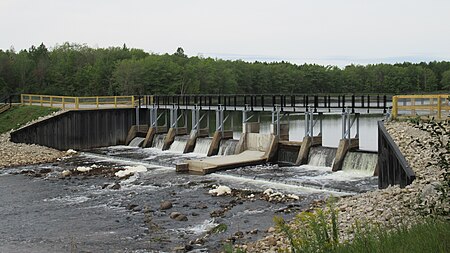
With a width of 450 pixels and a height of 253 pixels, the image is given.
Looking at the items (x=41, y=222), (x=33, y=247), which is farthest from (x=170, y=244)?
(x=41, y=222)

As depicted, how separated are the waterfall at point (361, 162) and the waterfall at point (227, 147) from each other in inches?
345

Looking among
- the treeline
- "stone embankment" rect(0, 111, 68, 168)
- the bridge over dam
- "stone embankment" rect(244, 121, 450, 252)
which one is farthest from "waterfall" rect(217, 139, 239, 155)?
the treeline

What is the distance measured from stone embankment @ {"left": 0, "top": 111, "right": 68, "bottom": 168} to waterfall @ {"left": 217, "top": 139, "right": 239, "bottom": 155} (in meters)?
11.1

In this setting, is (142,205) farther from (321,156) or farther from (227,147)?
(227,147)

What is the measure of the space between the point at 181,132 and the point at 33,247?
81.2 feet

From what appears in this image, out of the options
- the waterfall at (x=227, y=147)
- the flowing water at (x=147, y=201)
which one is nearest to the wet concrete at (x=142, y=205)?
the flowing water at (x=147, y=201)

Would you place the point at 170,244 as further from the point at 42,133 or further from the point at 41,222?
the point at 42,133

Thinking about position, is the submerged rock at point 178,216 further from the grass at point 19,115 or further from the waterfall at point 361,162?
the grass at point 19,115

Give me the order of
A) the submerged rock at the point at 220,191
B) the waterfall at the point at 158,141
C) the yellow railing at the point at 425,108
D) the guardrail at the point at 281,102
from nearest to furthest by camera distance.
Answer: the submerged rock at the point at 220,191 → the yellow railing at the point at 425,108 → the guardrail at the point at 281,102 → the waterfall at the point at 158,141

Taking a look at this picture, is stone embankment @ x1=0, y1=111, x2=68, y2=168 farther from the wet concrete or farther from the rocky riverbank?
the wet concrete

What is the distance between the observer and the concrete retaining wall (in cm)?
3781

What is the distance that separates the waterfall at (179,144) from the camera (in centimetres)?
3778

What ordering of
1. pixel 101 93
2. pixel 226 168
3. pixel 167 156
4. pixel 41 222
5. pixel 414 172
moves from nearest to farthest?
1. pixel 414 172
2. pixel 41 222
3. pixel 226 168
4. pixel 167 156
5. pixel 101 93

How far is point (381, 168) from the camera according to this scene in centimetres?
2172
